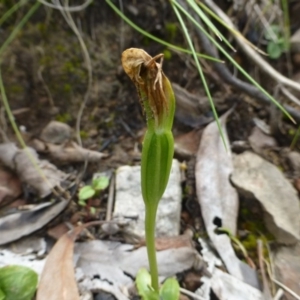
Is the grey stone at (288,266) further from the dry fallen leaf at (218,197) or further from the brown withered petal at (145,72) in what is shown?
the brown withered petal at (145,72)

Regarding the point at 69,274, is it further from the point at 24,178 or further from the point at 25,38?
the point at 25,38

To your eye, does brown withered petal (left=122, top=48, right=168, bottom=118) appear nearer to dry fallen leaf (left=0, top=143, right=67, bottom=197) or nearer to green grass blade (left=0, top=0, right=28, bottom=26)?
dry fallen leaf (left=0, top=143, right=67, bottom=197)

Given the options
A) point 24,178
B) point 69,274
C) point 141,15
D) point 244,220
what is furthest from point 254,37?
point 69,274

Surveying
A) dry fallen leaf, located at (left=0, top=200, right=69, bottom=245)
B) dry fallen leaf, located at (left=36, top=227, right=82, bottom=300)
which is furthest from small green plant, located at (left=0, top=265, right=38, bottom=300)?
dry fallen leaf, located at (left=0, top=200, right=69, bottom=245)

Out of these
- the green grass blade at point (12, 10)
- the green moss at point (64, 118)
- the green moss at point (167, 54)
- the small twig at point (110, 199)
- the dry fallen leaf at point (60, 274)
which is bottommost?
the dry fallen leaf at point (60, 274)

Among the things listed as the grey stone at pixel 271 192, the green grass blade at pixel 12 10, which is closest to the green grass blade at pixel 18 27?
the green grass blade at pixel 12 10

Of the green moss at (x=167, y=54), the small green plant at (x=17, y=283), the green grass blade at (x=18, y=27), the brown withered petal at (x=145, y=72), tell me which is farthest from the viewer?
the green moss at (x=167, y=54)
